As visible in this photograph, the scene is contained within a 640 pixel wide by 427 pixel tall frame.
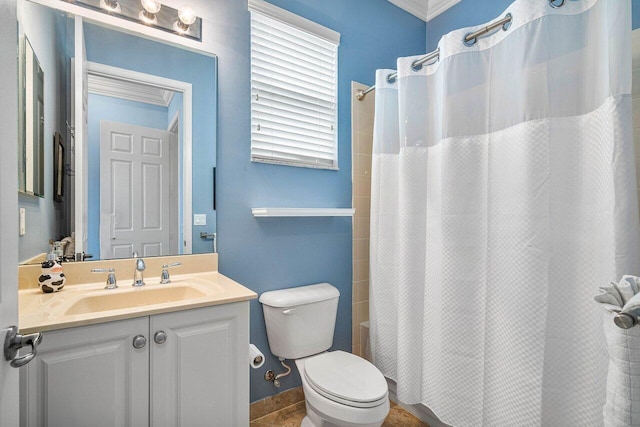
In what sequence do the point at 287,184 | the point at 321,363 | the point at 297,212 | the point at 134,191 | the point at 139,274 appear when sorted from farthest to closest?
the point at 287,184 < the point at 297,212 < the point at 321,363 < the point at 134,191 < the point at 139,274

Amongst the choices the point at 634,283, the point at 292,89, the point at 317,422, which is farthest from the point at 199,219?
the point at 634,283

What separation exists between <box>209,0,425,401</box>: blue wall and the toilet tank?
0.10 meters

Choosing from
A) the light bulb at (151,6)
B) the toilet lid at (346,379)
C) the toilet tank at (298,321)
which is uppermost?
the light bulb at (151,6)

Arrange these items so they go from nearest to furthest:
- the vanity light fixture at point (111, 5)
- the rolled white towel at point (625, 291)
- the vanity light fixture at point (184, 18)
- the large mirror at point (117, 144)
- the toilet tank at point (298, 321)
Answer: the rolled white towel at point (625, 291) < the large mirror at point (117, 144) < the vanity light fixture at point (111, 5) < the vanity light fixture at point (184, 18) < the toilet tank at point (298, 321)

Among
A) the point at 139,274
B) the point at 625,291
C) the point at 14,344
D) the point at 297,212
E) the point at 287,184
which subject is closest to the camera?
the point at 14,344

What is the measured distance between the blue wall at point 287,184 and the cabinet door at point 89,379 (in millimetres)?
669

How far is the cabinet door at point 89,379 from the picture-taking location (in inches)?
34.6

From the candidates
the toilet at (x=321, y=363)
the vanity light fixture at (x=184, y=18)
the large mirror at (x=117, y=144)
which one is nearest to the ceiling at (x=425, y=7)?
the vanity light fixture at (x=184, y=18)

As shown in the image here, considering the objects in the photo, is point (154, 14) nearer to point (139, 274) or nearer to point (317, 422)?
point (139, 274)

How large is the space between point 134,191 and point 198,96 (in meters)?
0.56

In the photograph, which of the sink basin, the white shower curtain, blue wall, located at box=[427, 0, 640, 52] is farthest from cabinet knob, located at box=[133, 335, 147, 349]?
blue wall, located at box=[427, 0, 640, 52]

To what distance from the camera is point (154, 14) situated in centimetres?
146

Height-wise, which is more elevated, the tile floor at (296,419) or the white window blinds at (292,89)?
the white window blinds at (292,89)

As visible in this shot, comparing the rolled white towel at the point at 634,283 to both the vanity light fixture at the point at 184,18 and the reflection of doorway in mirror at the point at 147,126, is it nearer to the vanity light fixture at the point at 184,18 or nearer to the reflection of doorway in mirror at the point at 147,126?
the reflection of doorway in mirror at the point at 147,126
